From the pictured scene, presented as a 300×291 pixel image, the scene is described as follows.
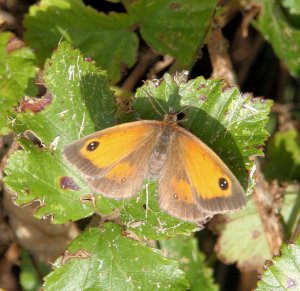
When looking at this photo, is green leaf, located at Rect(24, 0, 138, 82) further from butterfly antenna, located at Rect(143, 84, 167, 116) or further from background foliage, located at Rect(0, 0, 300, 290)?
butterfly antenna, located at Rect(143, 84, 167, 116)

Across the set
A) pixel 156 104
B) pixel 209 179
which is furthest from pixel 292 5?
pixel 209 179

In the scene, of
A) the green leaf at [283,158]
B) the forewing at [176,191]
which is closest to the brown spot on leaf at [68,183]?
the forewing at [176,191]

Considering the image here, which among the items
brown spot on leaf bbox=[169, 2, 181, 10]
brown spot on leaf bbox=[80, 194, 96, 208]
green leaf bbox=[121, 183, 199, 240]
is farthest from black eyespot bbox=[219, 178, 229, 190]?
brown spot on leaf bbox=[169, 2, 181, 10]

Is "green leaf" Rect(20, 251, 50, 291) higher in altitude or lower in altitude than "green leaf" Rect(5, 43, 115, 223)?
lower

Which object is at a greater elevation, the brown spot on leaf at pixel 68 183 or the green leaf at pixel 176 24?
the green leaf at pixel 176 24

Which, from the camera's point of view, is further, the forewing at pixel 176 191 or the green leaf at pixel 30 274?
the green leaf at pixel 30 274

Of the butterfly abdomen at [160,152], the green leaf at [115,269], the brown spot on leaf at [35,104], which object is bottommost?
the green leaf at [115,269]

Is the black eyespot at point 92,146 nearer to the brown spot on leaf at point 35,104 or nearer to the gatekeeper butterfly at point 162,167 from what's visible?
the gatekeeper butterfly at point 162,167
